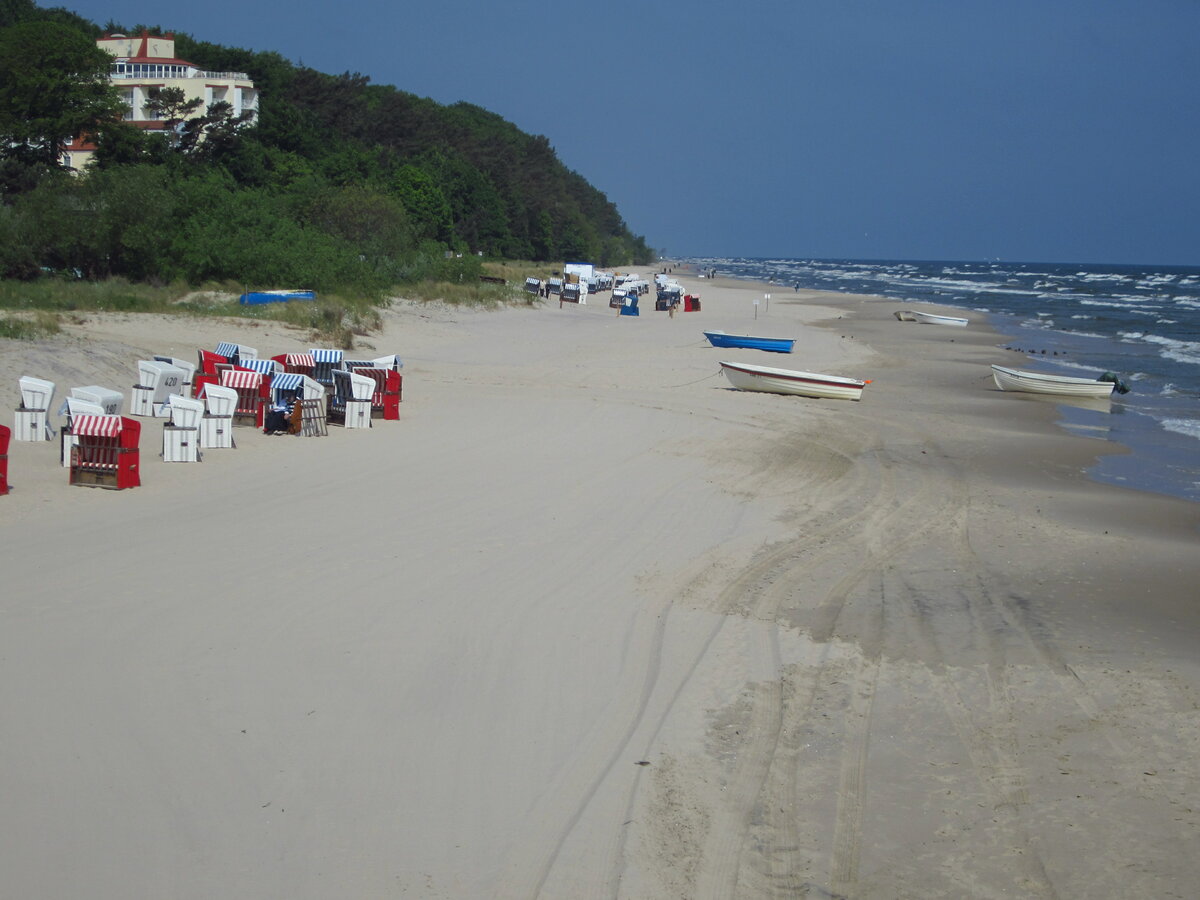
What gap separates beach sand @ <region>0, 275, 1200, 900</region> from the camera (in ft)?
16.4

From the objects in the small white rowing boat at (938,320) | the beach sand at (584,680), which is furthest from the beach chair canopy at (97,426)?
the small white rowing boat at (938,320)

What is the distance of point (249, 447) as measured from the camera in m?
14.0

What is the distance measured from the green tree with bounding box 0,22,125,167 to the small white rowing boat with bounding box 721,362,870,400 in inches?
1456

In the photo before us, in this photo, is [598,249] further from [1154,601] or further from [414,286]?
[1154,601]

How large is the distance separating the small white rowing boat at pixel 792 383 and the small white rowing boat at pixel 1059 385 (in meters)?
4.64

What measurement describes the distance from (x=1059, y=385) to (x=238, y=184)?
137 feet

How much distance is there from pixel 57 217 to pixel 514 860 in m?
30.5

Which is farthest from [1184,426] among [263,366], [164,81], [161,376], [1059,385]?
[164,81]

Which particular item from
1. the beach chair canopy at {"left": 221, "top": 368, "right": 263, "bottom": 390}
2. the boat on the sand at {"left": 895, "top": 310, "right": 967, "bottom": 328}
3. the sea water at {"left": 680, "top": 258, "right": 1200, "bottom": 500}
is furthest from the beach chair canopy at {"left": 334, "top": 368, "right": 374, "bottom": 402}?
the boat on the sand at {"left": 895, "top": 310, "right": 967, "bottom": 328}

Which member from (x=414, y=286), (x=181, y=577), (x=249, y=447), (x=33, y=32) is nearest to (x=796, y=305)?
(x=414, y=286)

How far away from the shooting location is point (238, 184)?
174 ft

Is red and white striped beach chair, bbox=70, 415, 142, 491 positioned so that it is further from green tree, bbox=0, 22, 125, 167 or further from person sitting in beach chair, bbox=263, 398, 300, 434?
green tree, bbox=0, 22, 125, 167

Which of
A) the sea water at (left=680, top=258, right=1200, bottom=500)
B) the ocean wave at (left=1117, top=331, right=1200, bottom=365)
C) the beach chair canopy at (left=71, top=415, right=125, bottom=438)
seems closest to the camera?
the beach chair canopy at (left=71, top=415, right=125, bottom=438)

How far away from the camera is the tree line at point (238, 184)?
1233 inches
